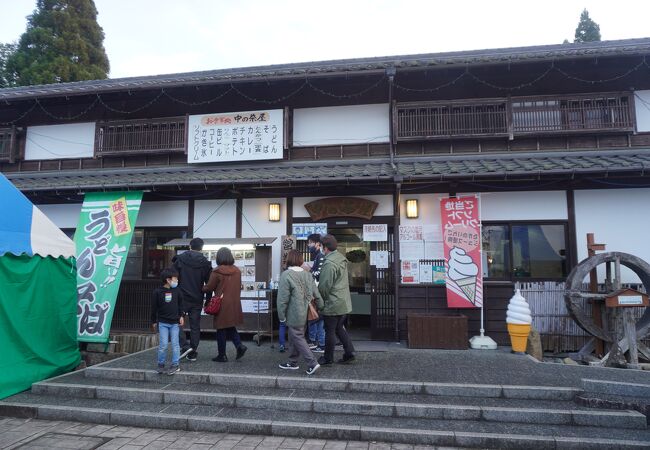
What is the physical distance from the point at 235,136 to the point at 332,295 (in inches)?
228

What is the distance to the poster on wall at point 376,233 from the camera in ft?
28.6

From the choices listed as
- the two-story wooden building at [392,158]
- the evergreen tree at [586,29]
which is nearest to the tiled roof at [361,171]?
the two-story wooden building at [392,158]

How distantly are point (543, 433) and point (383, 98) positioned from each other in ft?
25.7

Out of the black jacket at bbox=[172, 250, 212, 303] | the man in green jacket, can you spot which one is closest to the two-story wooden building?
the man in green jacket

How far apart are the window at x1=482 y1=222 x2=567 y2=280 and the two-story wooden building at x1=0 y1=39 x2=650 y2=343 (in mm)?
30

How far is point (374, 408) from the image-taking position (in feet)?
16.4

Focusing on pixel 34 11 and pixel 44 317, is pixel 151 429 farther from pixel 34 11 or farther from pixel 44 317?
pixel 34 11

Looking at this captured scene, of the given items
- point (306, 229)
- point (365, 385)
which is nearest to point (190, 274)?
point (306, 229)

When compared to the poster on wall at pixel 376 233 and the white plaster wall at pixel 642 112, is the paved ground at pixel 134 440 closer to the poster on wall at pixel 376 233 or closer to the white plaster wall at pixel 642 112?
the poster on wall at pixel 376 233

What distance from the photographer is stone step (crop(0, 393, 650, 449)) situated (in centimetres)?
434

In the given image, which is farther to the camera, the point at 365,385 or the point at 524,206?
the point at 524,206

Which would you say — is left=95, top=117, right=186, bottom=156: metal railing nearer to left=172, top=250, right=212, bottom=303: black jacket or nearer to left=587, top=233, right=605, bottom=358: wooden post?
left=172, top=250, right=212, bottom=303: black jacket

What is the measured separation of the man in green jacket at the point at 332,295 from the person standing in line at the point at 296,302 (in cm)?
15

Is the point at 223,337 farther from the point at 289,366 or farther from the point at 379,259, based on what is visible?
the point at 379,259
